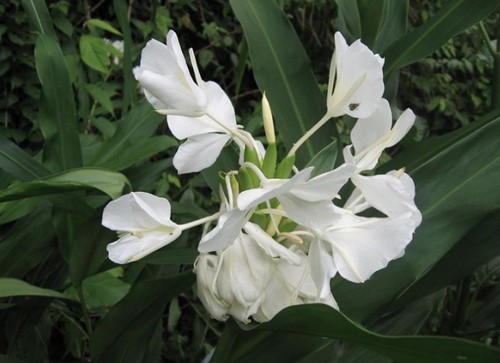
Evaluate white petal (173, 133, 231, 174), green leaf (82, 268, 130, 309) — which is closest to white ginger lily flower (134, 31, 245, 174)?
white petal (173, 133, 231, 174)

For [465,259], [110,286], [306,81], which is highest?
[306,81]

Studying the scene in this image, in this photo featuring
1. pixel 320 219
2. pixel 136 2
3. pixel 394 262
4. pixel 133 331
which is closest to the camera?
pixel 320 219

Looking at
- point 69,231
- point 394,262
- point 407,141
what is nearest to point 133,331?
point 69,231

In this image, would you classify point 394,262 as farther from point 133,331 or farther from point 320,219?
point 133,331

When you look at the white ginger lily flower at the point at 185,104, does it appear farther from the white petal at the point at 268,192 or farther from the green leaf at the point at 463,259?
the green leaf at the point at 463,259

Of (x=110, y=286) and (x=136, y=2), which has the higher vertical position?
(x=136, y=2)

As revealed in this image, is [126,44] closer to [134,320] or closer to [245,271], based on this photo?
[134,320]
